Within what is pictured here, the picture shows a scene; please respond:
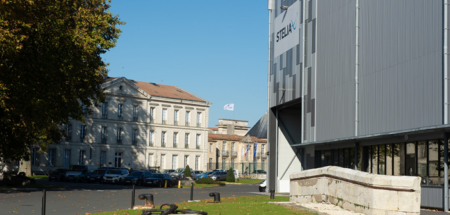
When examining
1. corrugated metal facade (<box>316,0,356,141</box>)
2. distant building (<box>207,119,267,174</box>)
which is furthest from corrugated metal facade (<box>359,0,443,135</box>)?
distant building (<box>207,119,267,174</box>)

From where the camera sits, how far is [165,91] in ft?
290

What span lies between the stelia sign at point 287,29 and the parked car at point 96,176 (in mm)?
24987

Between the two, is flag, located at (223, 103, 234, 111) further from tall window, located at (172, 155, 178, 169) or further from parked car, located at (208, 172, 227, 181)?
parked car, located at (208, 172, 227, 181)

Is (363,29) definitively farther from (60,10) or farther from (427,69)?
(60,10)

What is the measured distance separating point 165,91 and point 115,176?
3866cm

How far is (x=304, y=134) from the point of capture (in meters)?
30.7

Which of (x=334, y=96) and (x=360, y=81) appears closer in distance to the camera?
(x=360, y=81)

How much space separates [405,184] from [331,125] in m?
14.8

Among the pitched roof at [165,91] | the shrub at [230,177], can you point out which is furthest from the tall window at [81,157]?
the shrub at [230,177]

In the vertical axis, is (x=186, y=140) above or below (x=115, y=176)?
above

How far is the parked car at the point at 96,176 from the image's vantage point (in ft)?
171

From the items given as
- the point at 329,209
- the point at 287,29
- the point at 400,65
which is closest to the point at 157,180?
the point at 287,29

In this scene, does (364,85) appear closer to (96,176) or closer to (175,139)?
(96,176)

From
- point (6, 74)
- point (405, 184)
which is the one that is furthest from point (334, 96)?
point (6, 74)
